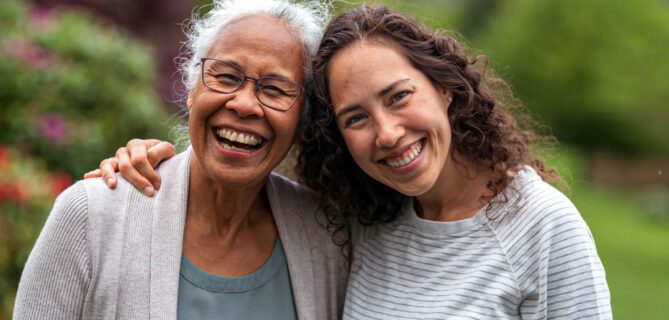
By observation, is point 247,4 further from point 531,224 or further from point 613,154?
point 613,154

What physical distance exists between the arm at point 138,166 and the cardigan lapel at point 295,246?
0.47m

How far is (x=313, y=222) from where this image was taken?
319 cm

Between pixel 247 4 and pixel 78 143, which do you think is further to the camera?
pixel 78 143

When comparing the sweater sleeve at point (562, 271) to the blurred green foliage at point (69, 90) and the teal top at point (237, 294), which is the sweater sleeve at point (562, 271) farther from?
the blurred green foliage at point (69, 90)

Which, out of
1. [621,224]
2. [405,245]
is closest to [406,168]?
[405,245]

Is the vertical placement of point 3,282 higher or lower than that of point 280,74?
lower

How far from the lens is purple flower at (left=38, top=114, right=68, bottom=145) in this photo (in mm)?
5828

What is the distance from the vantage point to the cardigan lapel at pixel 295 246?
297 cm

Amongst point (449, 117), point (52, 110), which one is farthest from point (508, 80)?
point (52, 110)

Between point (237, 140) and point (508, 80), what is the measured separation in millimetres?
1272

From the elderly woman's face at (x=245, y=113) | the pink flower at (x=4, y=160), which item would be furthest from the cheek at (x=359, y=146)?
the pink flower at (x=4, y=160)

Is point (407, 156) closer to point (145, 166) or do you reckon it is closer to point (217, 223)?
point (217, 223)

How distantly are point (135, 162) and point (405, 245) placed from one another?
1.05 m

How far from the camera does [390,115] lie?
2.71 meters
